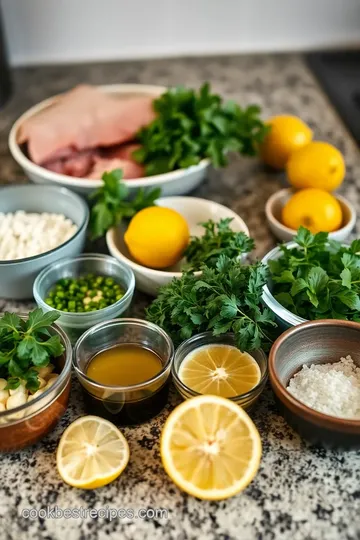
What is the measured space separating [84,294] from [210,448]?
41cm

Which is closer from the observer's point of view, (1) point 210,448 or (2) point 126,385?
(1) point 210,448

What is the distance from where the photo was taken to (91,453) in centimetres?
82

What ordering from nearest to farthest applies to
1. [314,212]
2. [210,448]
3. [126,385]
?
[210,448]
[126,385]
[314,212]

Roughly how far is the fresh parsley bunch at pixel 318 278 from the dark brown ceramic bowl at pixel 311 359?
0.15 ft

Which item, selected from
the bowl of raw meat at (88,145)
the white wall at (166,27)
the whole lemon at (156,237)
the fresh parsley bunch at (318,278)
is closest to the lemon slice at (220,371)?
the fresh parsley bunch at (318,278)

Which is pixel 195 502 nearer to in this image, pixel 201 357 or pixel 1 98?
pixel 201 357

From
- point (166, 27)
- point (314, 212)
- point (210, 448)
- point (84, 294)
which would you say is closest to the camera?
point (210, 448)

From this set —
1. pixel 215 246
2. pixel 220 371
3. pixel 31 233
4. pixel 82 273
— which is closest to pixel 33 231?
pixel 31 233

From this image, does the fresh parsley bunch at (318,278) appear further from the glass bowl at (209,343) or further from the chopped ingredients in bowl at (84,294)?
the chopped ingredients in bowl at (84,294)

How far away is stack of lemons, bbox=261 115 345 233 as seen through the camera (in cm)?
120

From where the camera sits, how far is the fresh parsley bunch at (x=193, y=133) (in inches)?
50.9

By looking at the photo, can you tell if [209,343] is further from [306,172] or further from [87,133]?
[87,133]

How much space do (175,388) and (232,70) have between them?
1.31 metres

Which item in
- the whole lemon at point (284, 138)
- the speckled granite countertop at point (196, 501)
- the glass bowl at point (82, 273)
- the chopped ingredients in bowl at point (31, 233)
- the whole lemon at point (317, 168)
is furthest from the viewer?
the whole lemon at point (284, 138)
